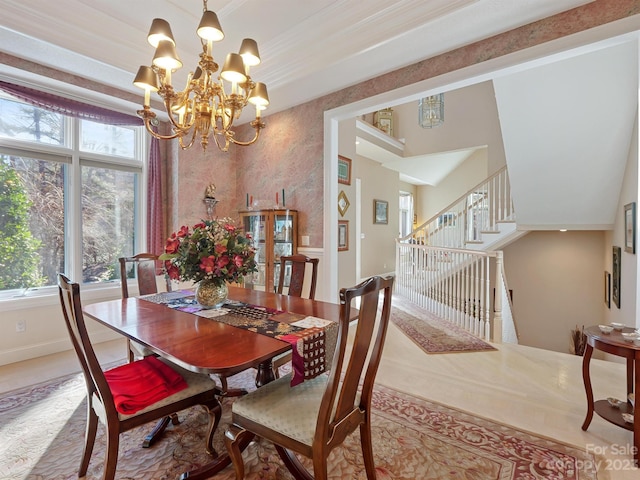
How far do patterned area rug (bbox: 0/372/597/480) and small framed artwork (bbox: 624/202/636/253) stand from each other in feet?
8.53

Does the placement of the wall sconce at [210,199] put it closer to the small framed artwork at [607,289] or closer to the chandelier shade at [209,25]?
the chandelier shade at [209,25]

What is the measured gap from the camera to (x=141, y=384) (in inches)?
62.7

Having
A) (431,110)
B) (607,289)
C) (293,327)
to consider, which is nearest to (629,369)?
(293,327)

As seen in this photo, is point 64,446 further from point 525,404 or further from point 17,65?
point 17,65

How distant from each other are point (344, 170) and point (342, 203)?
503mm

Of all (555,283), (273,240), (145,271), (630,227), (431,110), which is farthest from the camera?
(555,283)

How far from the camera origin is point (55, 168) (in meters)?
3.43

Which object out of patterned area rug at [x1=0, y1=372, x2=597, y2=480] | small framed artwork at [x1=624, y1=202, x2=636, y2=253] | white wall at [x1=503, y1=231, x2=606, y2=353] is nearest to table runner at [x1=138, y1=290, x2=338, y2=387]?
patterned area rug at [x1=0, y1=372, x2=597, y2=480]

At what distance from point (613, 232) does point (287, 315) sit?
5049 mm

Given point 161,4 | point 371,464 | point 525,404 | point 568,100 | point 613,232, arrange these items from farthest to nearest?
point 613,232
point 568,100
point 161,4
point 525,404
point 371,464

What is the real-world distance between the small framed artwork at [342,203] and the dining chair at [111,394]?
11.1 ft

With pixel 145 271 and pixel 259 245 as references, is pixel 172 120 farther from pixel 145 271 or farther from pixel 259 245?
pixel 259 245

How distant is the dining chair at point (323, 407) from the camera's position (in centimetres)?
120

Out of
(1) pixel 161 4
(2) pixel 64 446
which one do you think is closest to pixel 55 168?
(1) pixel 161 4
